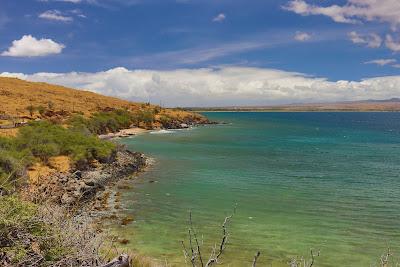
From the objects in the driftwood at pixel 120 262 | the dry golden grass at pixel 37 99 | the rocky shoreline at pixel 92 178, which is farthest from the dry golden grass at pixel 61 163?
the dry golden grass at pixel 37 99

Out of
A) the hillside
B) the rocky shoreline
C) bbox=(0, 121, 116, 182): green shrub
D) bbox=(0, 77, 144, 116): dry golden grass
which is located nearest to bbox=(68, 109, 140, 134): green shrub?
the hillside

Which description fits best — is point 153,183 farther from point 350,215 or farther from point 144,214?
point 350,215

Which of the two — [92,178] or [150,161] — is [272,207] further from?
[150,161]

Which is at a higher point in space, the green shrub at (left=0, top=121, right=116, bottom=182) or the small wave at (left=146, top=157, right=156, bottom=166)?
the green shrub at (left=0, top=121, right=116, bottom=182)

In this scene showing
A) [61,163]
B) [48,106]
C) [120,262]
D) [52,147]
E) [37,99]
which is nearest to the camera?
[120,262]

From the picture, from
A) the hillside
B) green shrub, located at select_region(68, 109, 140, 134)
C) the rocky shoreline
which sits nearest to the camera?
the rocky shoreline

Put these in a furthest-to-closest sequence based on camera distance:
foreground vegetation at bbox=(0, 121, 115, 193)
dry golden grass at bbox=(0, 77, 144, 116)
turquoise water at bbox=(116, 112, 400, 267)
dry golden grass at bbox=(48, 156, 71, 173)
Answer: dry golden grass at bbox=(0, 77, 144, 116), dry golden grass at bbox=(48, 156, 71, 173), foreground vegetation at bbox=(0, 121, 115, 193), turquoise water at bbox=(116, 112, 400, 267)

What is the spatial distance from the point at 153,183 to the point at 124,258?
28829 millimetres

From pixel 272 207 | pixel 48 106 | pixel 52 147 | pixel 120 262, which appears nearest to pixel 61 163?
pixel 52 147

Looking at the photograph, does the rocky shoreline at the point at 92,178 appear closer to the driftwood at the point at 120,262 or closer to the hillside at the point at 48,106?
the driftwood at the point at 120,262

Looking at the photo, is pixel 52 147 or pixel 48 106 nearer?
pixel 52 147

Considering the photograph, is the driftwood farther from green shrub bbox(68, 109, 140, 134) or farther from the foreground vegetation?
green shrub bbox(68, 109, 140, 134)

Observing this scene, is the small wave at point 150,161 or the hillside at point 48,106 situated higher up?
the hillside at point 48,106

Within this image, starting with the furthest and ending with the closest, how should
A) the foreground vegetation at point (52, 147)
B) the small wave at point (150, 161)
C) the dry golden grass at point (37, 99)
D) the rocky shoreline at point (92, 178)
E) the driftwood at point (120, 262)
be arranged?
the dry golden grass at point (37, 99), the small wave at point (150, 161), the foreground vegetation at point (52, 147), the rocky shoreline at point (92, 178), the driftwood at point (120, 262)
